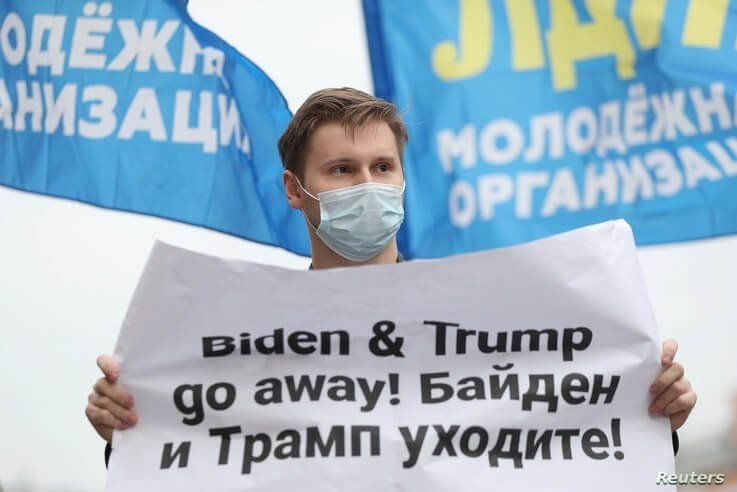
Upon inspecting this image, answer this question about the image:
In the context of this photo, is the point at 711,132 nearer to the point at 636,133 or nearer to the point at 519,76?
the point at 636,133

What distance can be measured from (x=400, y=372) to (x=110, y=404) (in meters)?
0.65

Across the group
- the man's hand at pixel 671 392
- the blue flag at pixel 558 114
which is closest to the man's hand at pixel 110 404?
the man's hand at pixel 671 392

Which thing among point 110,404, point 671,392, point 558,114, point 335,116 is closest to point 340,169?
point 335,116

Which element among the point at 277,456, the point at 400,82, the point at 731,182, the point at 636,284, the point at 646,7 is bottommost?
the point at 277,456

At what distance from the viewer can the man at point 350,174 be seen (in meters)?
3.30

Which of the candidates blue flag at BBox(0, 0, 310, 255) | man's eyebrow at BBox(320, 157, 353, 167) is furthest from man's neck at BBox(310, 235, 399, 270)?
blue flag at BBox(0, 0, 310, 255)

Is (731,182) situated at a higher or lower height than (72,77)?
lower

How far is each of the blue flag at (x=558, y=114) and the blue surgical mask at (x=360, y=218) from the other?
128 inches

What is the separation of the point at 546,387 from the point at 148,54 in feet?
15.0

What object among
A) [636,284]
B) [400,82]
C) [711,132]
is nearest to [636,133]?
[711,132]

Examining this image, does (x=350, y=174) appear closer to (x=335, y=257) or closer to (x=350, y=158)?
(x=350, y=158)

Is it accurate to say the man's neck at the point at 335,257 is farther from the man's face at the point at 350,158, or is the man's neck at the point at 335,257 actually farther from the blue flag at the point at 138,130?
the blue flag at the point at 138,130

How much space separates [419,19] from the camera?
7027 millimetres

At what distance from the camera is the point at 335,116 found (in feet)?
11.0
